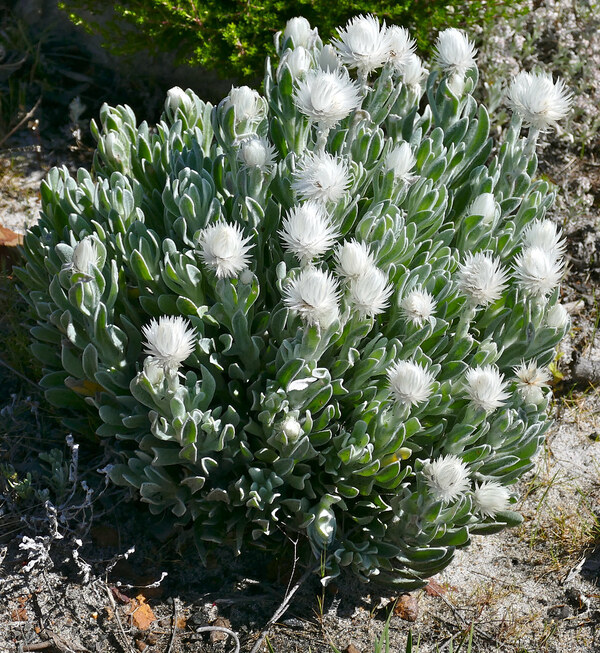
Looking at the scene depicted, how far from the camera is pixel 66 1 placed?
15.6ft

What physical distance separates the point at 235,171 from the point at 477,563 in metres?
1.63

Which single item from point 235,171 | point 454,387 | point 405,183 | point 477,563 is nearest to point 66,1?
point 235,171

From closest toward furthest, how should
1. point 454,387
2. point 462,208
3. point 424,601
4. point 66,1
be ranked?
point 454,387
point 424,601
point 462,208
point 66,1

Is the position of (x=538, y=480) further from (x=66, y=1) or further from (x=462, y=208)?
(x=66, y=1)

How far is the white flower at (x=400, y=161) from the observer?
2.59m

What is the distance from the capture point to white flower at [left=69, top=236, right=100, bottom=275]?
244cm

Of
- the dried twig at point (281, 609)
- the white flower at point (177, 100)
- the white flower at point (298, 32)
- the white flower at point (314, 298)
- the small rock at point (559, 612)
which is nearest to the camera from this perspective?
the white flower at point (314, 298)

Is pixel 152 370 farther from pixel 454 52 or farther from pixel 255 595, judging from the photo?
pixel 454 52

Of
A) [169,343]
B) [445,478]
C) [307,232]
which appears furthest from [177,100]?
[445,478]

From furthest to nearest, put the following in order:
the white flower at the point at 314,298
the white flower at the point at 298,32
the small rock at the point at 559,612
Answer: the white flower at the point at 298,32 → the small rock at the point at 559,612 → the white flower at the point at 314,298

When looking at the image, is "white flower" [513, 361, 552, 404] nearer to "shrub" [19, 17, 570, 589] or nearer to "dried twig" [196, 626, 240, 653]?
"shrub" [19, 17, 570, 589]

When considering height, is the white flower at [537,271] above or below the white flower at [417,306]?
above

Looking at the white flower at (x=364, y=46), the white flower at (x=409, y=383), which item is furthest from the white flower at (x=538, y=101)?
the white flower at (x=409, y=383)

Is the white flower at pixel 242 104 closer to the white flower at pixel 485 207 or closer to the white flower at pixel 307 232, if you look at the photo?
the white flower at pixel 307 232
